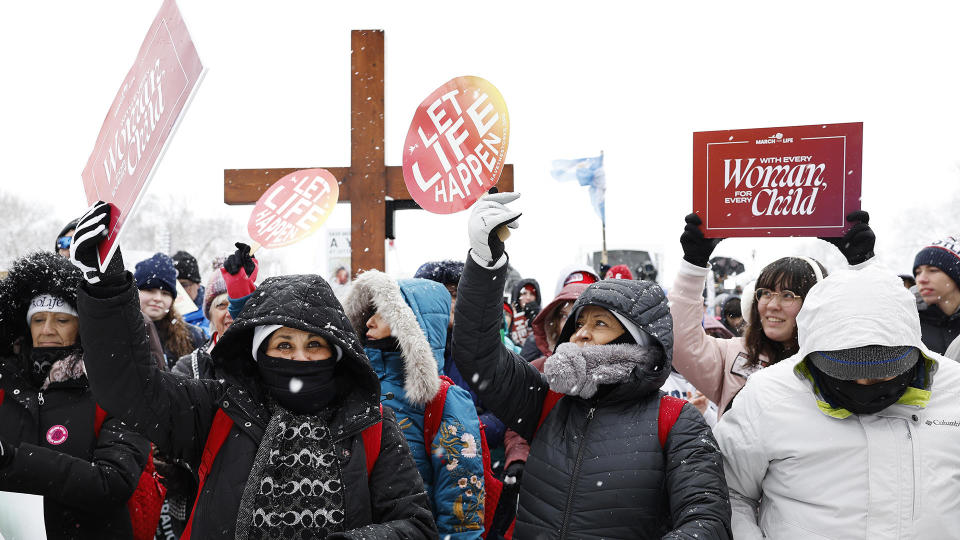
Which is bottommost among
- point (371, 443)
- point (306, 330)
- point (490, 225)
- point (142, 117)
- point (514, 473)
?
point (514, 473)

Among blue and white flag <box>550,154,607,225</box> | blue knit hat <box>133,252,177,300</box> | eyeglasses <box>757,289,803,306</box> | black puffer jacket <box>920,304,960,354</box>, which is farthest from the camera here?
blue and white flag <box>550,154,607,225</box>

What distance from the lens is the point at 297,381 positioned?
7.57ft

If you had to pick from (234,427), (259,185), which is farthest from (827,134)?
(259,185)

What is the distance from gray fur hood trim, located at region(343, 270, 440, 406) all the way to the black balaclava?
0.64 metres

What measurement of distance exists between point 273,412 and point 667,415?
1308 mm

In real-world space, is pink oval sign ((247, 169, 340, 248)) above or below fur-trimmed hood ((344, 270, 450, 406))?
above

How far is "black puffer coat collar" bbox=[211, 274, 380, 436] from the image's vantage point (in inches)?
90.0

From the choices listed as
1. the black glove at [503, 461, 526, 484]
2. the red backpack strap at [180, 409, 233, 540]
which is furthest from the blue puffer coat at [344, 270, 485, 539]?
the red backpack strap at [180, 409, 233, 540]

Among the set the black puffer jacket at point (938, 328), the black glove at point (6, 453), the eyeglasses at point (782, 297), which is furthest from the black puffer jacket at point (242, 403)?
the black puffer jacket at point (938, 328)

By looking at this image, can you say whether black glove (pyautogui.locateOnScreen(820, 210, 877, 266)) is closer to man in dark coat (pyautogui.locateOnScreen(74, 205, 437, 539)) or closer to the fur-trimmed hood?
the fur-trimmed hood

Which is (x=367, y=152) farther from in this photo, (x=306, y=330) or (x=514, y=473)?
(x=306, y=330)

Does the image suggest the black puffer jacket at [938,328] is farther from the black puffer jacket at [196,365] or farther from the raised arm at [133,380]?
the raised arm at [133,380]

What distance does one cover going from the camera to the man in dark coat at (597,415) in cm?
230

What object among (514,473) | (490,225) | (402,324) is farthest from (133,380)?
(514,473)
